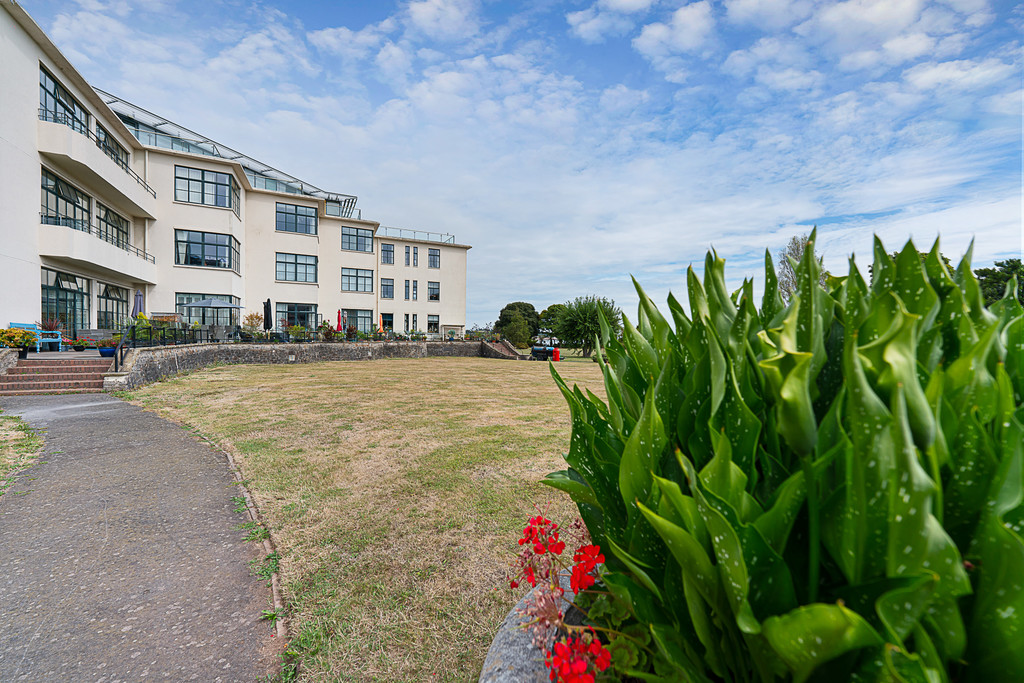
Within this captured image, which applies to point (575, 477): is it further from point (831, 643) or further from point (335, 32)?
point (335, 32)

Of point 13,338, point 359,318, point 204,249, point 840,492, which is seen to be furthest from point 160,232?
point 840,492

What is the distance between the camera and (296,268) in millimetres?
36438

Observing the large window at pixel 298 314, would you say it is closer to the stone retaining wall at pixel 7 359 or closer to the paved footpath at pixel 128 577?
the stone retaining wall at pixel 7 359

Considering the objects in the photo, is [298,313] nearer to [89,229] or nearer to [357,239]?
[357,239]

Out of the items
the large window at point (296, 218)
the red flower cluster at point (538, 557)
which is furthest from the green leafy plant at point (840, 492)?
the large window at point (296, 218)

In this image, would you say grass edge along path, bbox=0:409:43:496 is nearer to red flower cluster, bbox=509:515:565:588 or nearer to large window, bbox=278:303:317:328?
red flower cluster, bbox=509:515:565:588

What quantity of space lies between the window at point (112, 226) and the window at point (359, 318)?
50.7 ft

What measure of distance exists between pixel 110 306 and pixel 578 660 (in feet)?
107

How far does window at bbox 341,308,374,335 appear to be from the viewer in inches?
1586

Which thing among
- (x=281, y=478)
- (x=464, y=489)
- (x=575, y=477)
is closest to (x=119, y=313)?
(x=281, y=478)

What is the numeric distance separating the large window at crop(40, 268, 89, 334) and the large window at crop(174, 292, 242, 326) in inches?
232

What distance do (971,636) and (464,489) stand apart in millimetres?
4567

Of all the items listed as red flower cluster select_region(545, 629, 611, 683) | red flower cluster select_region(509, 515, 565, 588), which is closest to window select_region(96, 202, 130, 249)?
red flower cluster select_region(509, 515, 565, 588)

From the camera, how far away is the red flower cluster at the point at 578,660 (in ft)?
3.82
